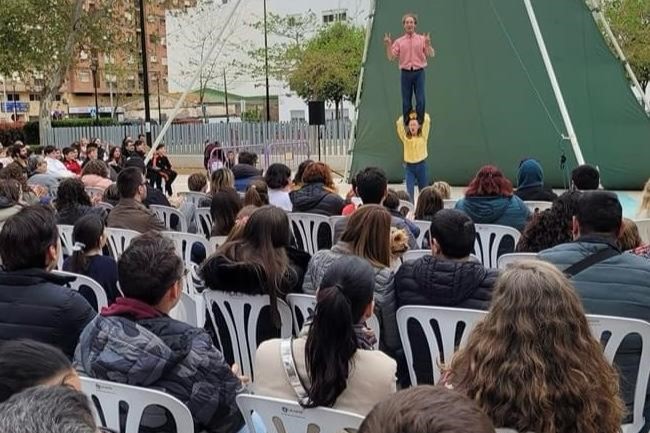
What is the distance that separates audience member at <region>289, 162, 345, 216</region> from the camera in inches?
251

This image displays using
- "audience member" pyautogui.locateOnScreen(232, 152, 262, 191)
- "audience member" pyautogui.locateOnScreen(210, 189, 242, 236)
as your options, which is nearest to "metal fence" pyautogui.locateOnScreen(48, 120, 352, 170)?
"audience member" pyautogui.locateOnScreen(232, 152, 262, 191)

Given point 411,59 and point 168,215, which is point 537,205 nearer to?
Answer: point 168,215

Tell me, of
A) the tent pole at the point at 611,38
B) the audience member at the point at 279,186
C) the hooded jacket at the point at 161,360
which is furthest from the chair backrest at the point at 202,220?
the tent pole at the point at 611,38

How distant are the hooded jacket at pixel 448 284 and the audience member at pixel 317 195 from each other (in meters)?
2.91

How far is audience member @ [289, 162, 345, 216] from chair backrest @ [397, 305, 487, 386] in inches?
121

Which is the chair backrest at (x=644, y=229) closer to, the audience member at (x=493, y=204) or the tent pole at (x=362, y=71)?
the audience member at (x=493, y=204)

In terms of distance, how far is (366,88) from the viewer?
13.1m

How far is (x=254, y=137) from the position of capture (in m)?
22.5

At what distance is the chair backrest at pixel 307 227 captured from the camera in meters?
5.99

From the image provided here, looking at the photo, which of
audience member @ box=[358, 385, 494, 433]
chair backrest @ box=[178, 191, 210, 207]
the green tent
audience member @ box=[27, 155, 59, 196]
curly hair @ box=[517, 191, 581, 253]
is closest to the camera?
audience member @ box=[358, 385, 494, 433]

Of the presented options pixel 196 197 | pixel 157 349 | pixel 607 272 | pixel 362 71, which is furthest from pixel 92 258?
pixel 362 71

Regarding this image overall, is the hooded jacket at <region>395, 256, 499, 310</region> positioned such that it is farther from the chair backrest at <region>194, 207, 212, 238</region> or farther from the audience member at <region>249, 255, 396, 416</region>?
the chair backrest at <region>194, 207, 212, 238</region>

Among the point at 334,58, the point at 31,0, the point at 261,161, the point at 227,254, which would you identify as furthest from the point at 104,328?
the point at 334,58

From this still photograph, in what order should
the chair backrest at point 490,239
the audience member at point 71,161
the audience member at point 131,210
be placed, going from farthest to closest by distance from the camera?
the audience member at point 71,161 < the audience member at point 131,210 < the chair backrest at point 490,239
